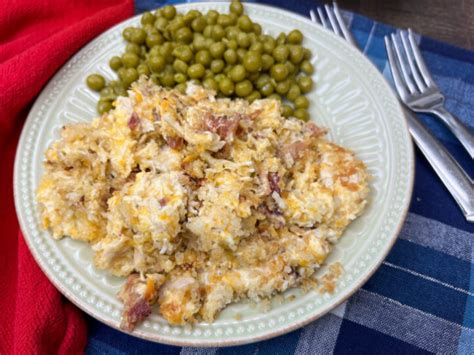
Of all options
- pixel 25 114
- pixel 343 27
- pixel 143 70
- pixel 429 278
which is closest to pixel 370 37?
pixel 343 27

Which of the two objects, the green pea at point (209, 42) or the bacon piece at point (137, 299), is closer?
the bacon piece at point (137, 299)

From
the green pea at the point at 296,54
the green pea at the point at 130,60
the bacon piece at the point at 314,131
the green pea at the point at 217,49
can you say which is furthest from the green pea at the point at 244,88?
the green pea at the point at 130,60

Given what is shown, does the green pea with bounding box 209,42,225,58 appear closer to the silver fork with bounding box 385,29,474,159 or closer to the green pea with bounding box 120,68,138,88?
the green pea with bounding box 120,68,138,88

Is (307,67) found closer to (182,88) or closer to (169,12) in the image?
(182,88)

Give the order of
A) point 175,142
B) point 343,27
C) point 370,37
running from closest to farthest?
point 175,142 < point 343,27 < point 370,37

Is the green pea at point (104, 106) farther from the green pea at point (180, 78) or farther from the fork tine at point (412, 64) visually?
the fork tine at point (412, 64)

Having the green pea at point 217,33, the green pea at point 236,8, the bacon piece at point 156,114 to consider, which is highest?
the green pea at point 236,8

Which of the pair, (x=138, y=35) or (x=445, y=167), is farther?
(x=138, y=35)

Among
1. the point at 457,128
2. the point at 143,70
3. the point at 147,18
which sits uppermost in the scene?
the point at 147,18
